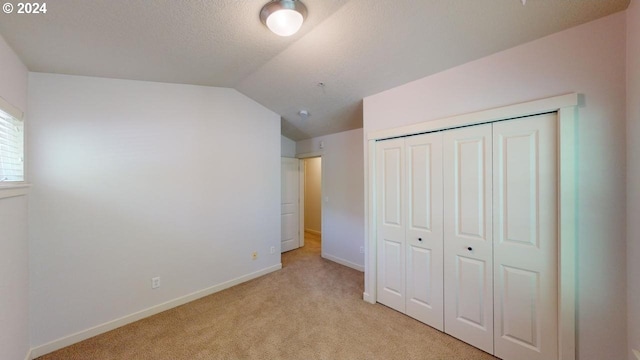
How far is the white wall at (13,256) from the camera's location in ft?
5.02

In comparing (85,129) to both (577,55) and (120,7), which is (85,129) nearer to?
(120,7)

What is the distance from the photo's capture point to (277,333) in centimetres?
219

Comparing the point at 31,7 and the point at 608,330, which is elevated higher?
the point at 31,7

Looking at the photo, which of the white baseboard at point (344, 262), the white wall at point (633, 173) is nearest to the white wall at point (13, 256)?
the white baseboard at point (344, 262)

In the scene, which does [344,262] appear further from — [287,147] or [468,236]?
[287,147]

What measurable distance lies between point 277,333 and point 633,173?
2842mm

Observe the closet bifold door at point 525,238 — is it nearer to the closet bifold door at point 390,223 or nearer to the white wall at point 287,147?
the closet bifold door at point 390,223

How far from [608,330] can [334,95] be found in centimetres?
297

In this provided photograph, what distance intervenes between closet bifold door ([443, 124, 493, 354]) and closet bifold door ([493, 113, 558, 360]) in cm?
6

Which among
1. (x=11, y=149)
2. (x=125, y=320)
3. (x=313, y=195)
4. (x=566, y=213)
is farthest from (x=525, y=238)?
(x=313, y=195)

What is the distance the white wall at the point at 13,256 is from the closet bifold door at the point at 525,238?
3.55 m

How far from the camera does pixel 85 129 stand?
2.16 m

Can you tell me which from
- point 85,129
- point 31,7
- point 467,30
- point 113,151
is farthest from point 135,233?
point 467,30

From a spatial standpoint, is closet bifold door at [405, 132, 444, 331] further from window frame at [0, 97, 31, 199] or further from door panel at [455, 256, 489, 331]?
window frame at [0, 97, 31, 199]
